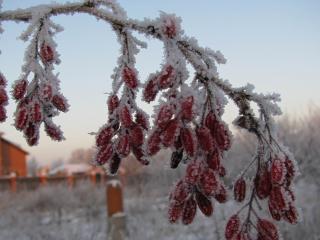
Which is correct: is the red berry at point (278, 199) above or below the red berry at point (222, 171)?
below

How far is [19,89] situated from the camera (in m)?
1.25

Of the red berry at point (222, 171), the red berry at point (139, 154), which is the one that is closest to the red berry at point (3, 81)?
the red berry at point (139, 154)

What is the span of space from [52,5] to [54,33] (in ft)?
0.29

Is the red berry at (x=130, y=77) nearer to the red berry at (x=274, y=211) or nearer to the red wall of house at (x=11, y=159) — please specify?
the red berry at (x=274, y=211)

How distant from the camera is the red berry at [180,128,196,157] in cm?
108

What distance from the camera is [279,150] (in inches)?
46.9

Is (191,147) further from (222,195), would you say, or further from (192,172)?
(222,195)

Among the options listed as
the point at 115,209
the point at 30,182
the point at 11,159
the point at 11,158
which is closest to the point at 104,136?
the point at 115,209

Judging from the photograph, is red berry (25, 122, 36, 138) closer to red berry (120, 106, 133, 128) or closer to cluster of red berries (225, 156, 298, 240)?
red berry (120, 106, 133, 128)

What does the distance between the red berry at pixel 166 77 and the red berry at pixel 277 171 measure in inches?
12.8

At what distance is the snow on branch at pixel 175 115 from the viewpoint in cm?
109

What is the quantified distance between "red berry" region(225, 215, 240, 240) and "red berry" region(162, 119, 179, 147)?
35 cm

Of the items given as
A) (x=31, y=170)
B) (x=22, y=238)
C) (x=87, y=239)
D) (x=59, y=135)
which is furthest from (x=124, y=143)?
(x=31, y=170)

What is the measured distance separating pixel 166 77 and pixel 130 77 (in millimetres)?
147
